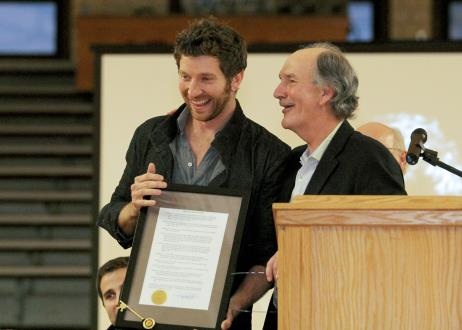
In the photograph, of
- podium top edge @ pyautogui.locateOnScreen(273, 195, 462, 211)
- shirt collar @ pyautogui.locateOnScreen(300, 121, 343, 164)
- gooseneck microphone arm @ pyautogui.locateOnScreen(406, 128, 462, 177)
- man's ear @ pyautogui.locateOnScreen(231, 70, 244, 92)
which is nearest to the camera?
podium top edge @ pyautogui.locateOnScreen(273, 195, 462, 211)

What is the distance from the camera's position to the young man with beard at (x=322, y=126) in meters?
3.40

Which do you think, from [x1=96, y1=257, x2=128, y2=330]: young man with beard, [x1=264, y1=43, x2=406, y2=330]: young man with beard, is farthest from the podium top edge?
[x1=96, y1=257, x2=128, y2=330]: young man with beard

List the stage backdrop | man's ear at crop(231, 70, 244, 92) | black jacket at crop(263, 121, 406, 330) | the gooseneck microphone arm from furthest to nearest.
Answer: the stage backdrop < man's ear at crop(231, 70, 244, 92) < black jacket at crop(263, 121, 406, 330) < the gooseneck microphone arm

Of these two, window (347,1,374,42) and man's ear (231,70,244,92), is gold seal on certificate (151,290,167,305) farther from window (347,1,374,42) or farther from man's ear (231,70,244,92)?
window (347,1,374,42)

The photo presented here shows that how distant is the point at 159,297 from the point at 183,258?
0.41ft

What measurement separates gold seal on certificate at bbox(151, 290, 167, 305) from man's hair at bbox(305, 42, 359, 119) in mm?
696

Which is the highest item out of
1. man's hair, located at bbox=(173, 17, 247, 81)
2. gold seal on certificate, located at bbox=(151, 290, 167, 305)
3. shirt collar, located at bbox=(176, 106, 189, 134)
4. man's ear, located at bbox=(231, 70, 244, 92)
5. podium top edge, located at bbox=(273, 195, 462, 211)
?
man's hair, located at bbox=(173, 17, 247, 81)

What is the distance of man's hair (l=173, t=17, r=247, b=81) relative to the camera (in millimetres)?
3537

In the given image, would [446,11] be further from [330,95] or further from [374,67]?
[330,95]

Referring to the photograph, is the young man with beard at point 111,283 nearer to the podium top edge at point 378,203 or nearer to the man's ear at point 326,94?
the man's ear at point 326,94

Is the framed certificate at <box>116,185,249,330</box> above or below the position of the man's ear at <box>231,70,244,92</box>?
below

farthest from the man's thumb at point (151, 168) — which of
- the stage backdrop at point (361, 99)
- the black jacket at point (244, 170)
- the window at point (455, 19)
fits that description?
the window at point (455, 19)

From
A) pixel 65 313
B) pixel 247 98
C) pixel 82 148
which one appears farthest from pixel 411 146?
pixel 82 148

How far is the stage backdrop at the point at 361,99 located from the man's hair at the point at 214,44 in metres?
3.04
